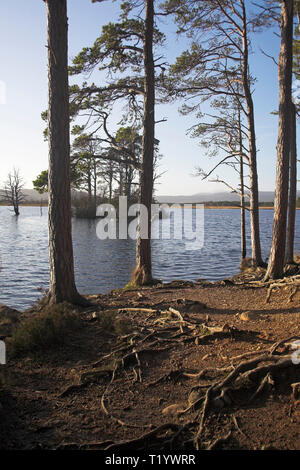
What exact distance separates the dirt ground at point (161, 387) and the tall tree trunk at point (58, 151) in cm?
146

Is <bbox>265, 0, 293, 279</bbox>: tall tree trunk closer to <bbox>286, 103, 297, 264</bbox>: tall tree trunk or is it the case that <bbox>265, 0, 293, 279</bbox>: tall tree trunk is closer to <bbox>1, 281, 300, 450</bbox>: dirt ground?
<bbox>1, 281, 300, 450</bbox>: dirt ground

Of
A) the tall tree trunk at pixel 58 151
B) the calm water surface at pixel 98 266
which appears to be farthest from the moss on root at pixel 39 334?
the calm water surface at pixel 98 266

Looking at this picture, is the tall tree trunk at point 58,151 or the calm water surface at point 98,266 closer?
the tall tree trunk at point 58,151

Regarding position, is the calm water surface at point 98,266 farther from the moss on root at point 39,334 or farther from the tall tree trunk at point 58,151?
the moss on root at point 39,334

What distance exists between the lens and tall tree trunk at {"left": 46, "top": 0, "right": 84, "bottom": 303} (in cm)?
784

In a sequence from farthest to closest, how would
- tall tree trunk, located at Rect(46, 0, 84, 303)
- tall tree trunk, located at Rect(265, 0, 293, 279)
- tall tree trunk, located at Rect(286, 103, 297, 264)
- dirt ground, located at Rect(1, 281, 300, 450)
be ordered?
tall tree trunk, located at Rect(286, 103, 297, 264), tall tree trunk, located at Rect(265, 0, 293, 279), tall tree trunk, located at Rect(46, 0, 84, 303), dirt ground, located at Rect(1, 281, 300, 450)

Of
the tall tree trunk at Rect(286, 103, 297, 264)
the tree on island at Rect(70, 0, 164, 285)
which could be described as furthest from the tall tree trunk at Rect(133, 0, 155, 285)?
the tall tree trunk at Rect(286, 103, 297, 264)

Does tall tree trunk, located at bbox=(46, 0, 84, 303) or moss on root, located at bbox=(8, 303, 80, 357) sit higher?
tall tree trunk, located at bbox=(46, 0, 84, 303)

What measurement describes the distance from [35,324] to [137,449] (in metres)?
3.23

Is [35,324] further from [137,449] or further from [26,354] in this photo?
[137,449]

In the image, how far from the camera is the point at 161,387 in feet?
15.1

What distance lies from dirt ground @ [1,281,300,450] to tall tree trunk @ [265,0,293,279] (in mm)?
2889

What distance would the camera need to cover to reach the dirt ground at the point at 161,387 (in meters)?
3.51
